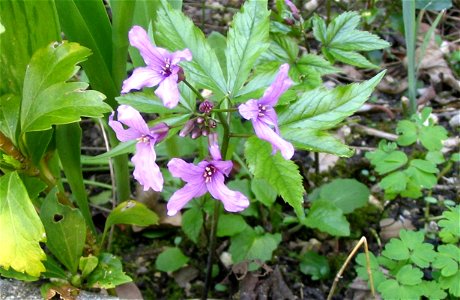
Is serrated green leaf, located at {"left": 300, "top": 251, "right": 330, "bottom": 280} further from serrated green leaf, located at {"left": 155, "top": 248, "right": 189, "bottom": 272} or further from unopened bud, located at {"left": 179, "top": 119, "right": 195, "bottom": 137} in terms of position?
unopened bud, located at {"left": 179, "top": 119, "right": 195, "bottom": 137}

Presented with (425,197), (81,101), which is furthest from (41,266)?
(425,197)

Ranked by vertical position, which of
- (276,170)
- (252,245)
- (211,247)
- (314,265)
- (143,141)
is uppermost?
(143,141)

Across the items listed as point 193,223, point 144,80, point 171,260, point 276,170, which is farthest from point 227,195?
point 171,260

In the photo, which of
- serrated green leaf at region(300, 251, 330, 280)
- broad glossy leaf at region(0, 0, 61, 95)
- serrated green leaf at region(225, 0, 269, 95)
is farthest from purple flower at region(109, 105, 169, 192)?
serrated green leaf at region(300, 251, 330, 280)

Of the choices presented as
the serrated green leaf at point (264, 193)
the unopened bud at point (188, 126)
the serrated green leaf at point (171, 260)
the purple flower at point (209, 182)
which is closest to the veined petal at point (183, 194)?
the purple flower at point (209, 182)

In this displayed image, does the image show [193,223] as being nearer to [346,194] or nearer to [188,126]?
[346,194]

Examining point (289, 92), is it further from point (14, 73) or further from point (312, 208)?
point (14, 73)
